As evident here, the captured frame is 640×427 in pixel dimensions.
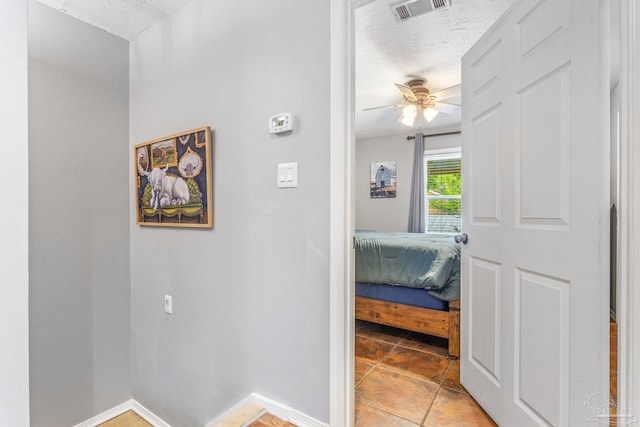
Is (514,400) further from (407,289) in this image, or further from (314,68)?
(314,68)

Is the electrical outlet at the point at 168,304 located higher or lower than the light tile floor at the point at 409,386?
higher

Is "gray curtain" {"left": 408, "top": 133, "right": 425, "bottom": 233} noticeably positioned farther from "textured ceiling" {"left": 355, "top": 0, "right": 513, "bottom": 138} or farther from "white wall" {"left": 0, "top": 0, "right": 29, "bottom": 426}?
"white wall" {"left": 0, "top": 0, "right": 29, "bottom": 426}

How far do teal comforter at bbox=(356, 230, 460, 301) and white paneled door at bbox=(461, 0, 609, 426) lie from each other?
53cm

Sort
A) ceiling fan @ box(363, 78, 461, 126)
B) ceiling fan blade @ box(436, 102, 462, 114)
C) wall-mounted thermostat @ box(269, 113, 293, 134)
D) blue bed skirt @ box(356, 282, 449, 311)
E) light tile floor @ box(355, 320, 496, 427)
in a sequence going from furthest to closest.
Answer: ceiling fan blade @ box(436, 102, 462, 114)
ceiling fan @ box(363, 78, 461, 126)
blue bed skirt @ box(356, 282, 449, 311)
light tile floor @ box(355, 320, 496, 427)
wall-mounted thermostat @ box(269, 113, 293, 134)

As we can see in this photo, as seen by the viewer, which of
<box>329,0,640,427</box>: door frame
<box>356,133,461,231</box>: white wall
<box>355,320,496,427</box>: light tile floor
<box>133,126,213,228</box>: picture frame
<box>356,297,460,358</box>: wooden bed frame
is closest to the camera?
<box>329,0,640,427</box>: door frame

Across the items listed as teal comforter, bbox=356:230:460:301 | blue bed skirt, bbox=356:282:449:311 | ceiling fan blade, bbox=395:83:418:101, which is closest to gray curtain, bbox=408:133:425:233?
ceiling fan blade, bbox=395:83:418:101

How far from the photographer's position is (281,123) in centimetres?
140

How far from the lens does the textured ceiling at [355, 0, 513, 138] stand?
1945mm

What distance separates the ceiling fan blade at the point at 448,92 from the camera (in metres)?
3.08

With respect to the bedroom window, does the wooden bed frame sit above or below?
below

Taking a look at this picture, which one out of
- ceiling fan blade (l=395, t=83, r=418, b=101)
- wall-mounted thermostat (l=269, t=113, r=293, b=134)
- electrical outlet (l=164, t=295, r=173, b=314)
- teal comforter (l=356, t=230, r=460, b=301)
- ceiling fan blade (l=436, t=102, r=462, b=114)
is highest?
ceiling fan blade (l=436, t=102, r=462, b=114)

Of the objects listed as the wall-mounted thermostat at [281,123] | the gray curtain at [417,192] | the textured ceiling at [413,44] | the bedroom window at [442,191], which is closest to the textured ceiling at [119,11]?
the wall-mounted thermostat at [281,123]

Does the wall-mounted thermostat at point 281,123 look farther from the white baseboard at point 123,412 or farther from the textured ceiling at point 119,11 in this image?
the white baseboard at point 123,412

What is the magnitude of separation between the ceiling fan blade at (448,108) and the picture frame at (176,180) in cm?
295
